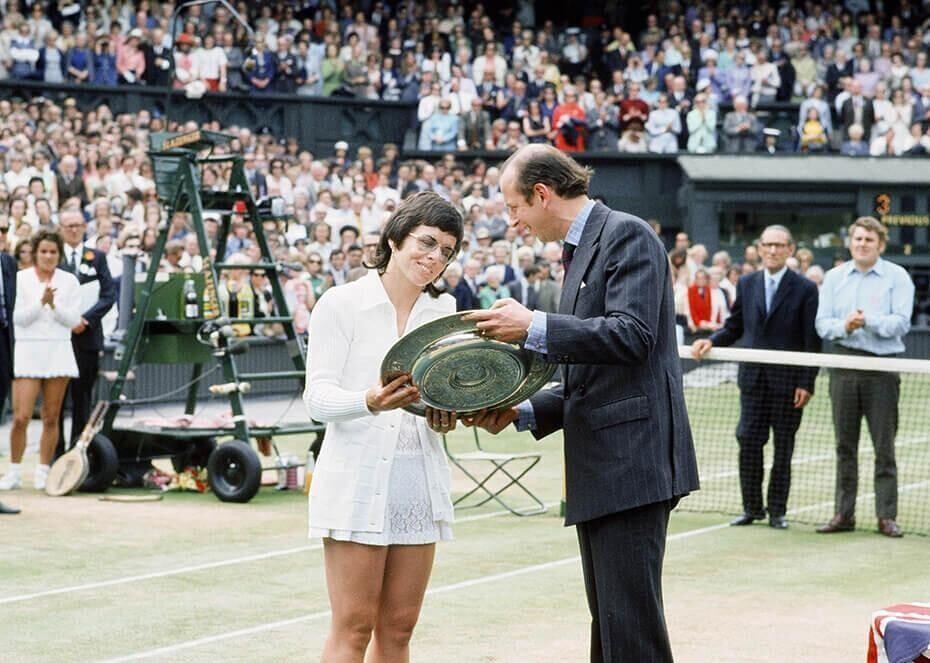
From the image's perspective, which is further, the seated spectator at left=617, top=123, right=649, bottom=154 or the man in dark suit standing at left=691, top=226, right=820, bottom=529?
the seated spectator at left=617, top=123, right=649, bottom=154

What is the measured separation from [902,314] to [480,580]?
3.66 metres

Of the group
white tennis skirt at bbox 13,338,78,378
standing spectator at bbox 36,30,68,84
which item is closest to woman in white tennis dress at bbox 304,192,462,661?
white tennis skirt at bbox 13,338,78,378

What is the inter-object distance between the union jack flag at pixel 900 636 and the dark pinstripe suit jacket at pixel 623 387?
106cm

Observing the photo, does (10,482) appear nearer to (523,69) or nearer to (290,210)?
(290,210)

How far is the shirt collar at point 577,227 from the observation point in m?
4.89

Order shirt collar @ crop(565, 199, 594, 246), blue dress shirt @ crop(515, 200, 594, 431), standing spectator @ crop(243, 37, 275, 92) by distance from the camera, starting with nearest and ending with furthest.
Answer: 1. blue dress shirt @ crop(515, 200, 594, 431)
2. shirt collar @ crop(565, 199, 594, 246)
3. standing spectator @ crop(243, 37, 275, 92)

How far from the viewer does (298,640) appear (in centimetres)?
742

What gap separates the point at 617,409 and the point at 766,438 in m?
6.58

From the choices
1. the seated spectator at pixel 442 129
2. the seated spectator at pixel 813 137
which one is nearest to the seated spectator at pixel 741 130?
the seated spectator at pixel 813 137

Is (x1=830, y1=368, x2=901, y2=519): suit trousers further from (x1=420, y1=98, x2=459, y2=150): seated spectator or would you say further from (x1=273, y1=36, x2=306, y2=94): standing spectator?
(x1=273, y1=36, x2=306, y2=94): standing spectator

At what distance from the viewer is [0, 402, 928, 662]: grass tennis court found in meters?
7.34

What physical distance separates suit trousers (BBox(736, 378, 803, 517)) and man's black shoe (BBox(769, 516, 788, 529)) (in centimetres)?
3

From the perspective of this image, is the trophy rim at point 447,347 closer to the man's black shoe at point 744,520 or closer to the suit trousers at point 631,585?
the suit trousers at point 631,585

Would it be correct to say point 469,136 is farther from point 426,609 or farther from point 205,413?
point 426,609
